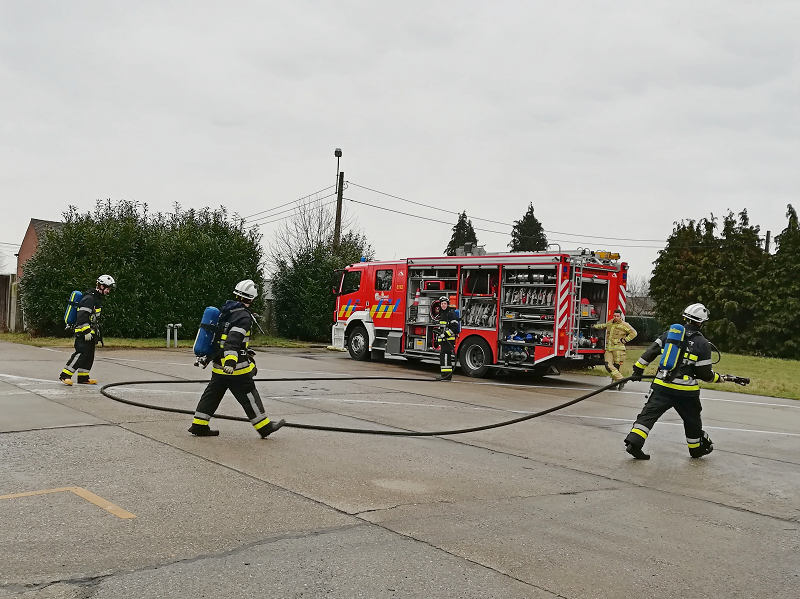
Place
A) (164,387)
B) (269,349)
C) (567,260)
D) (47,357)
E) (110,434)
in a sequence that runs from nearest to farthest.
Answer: (110,434)
(164,387)
(567,260)
(47,357)
(269,349)

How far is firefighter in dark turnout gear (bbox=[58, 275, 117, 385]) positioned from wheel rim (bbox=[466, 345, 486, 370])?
811 centimetres

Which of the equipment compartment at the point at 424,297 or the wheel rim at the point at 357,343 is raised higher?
the equipment compartment at the point at 424,297

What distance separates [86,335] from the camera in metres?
12.0

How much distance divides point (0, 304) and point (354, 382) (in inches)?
775

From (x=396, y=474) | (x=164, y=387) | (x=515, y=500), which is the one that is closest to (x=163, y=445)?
(x=396, y=474)

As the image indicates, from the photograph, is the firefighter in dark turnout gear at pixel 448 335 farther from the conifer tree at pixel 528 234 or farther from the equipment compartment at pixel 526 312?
the conifer tree at pixel 528 234

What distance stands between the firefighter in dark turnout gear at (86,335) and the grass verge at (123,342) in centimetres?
973

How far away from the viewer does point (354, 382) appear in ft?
48.1

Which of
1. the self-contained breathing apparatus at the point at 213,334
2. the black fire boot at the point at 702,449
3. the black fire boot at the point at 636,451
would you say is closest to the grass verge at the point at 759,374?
the black fire boot at the point at 702,449

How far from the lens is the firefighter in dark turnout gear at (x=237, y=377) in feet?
26.2

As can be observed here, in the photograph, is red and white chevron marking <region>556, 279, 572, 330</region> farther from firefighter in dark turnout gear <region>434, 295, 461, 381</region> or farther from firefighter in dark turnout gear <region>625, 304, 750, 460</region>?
firefighter in dark turnout gear <region>625, 304, 750, 460</region>

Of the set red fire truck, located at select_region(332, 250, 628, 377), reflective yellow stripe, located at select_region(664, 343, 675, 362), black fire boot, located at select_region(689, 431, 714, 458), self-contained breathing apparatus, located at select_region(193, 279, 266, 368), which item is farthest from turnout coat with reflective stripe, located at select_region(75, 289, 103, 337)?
black fire boot, located at select_region(689, 431, 714, 458)

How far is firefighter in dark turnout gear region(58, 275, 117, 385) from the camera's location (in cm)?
1208

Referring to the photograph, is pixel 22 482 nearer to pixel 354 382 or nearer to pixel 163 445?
pixel 163 445
